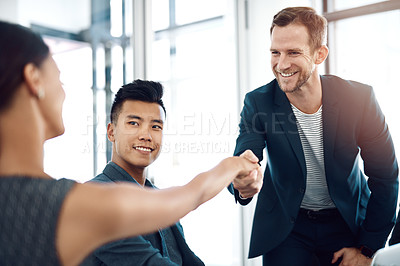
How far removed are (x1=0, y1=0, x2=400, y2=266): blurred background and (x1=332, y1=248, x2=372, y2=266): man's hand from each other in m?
1.42

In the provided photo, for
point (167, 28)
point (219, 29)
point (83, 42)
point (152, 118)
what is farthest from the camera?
point (219, 29)

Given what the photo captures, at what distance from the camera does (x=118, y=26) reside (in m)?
2.79

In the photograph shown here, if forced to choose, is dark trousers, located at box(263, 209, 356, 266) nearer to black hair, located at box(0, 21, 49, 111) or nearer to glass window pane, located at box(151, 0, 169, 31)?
black hair, located at box(0, 21, 49, 111)

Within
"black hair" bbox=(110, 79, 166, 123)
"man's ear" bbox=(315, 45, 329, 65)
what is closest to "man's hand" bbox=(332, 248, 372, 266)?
"man's ear" bbox=(315, 45, 329, 65)

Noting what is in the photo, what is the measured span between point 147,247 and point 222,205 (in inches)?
86.4

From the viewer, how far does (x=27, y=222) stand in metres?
0.68

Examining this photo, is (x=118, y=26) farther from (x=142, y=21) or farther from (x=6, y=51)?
(x=6, y=51)

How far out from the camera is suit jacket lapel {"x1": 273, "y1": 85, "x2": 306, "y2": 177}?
5.81 feet

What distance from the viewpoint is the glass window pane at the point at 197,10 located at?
3482 millimetres

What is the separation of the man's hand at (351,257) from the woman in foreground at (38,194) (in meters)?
1.36

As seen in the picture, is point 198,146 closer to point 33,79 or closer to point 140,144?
point 140,144

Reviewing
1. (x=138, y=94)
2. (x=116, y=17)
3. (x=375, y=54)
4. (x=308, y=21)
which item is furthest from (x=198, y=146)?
(x=308, y=21)

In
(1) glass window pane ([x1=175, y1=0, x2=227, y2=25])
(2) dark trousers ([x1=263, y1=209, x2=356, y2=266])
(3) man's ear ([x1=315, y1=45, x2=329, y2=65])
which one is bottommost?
(2) dark trousers ([x1=263, y1=209, x2=356, y2=266])

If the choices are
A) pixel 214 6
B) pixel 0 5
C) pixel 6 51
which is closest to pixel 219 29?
pixel 214 6
